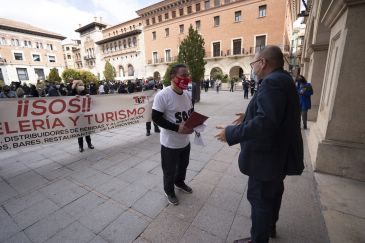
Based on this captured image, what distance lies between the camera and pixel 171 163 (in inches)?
99.6

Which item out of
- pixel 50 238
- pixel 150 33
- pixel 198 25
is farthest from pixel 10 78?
pixel 50 238

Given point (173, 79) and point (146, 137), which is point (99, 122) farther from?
point (173, 79)

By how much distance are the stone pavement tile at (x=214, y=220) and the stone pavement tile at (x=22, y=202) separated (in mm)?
2397

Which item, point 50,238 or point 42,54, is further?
point 42,54

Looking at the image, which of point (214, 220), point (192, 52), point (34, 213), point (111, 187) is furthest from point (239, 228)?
point (192, 52)

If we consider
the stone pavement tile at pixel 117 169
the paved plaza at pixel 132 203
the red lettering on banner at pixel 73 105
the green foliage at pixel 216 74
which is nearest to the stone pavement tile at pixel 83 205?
the paved plaza at pixel 132 203

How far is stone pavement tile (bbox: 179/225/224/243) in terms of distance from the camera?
6.77 feet

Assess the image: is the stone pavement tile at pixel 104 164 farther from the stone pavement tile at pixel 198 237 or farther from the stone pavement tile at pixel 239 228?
the stone pavement tile at pixel 239 228

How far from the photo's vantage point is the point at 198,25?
32438 mm

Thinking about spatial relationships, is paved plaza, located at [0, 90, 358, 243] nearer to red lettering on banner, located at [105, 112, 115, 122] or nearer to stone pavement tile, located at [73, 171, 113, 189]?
stone pavement tile, located at [73, 171, 113, 189]

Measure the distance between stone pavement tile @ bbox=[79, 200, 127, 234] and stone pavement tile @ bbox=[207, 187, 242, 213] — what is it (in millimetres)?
1241

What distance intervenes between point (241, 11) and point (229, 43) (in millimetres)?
4496

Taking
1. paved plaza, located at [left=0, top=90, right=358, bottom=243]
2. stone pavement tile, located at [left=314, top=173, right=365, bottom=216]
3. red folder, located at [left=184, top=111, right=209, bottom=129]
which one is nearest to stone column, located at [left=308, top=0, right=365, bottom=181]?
stone pavement tile, located at [left=314, top=173, right=365, bottom=216]

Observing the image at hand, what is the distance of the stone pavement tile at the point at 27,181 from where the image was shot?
3242 mm
